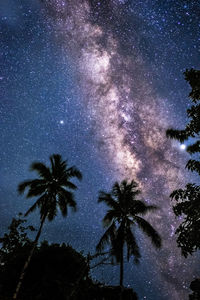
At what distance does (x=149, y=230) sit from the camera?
18844 millimetres

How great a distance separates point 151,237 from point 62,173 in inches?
356

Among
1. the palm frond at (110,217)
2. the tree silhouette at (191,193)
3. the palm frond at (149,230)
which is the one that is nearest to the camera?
the tree silhouette at (191,193)

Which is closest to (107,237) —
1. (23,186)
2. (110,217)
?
(110,217)

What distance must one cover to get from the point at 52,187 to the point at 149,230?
873 cm

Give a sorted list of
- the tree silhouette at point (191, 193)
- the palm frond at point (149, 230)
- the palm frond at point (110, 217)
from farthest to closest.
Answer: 1. the palm frond at point (110, 217)
2. the palm frond at point (149, 230)
3. the tree silhouette at point (191, 193)

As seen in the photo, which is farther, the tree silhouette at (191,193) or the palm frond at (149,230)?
the palm frond at (149,230)

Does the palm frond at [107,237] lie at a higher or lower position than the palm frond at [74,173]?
lower

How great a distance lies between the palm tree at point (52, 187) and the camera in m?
19.1

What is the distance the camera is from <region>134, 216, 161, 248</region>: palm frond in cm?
1831

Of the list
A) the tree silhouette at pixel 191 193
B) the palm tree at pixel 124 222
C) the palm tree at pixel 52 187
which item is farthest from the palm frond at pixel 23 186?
the tree silhouette at pixel 191 193

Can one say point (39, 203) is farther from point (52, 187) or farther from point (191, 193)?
point (191, 193)

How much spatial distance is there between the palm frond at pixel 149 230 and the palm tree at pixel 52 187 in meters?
5.69

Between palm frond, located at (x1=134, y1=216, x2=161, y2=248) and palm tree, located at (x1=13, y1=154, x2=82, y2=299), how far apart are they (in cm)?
569

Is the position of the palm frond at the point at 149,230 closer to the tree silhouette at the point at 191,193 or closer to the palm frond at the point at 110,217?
the palm frond at the point at 110,217
